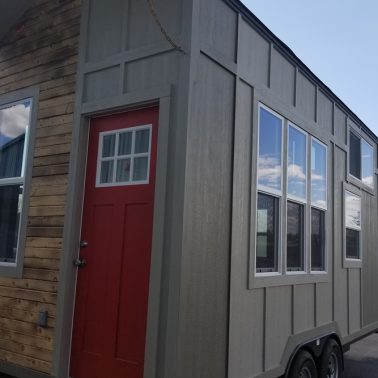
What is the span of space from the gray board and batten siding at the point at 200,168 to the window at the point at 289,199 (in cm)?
18

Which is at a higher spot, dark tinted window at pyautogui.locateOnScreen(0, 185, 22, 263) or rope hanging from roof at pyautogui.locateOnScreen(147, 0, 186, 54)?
rope hanging from roof at pyautogui.locateOnScreen(147, 0, 186, 54)

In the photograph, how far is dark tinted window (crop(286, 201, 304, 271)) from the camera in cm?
527

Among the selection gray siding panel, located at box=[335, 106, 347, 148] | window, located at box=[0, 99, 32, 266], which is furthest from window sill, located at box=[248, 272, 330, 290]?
window, located at box=[0, 99, 32, 266]

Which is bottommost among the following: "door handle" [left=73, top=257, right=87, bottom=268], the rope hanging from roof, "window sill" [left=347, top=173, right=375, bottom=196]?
"door handle" [left=73, top=257, right=87, bottom=268]

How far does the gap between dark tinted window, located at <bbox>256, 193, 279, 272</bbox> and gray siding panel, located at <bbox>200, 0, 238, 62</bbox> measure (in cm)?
143

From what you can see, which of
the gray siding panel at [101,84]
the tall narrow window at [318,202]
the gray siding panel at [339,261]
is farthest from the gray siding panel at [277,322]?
the gray siding panel at [101,84]

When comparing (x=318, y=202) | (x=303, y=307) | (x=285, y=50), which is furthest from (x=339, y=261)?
(x=285, y=50)

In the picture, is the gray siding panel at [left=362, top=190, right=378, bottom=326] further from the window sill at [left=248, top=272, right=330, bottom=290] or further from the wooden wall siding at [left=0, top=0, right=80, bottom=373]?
the wooden wall siding at [left=0, top=0, right=80, bottom=373]

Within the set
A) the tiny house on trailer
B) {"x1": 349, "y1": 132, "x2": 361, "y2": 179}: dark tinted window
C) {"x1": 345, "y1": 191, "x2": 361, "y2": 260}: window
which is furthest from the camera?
{"x1": 349, "y1": 132, "x2": 361, "y2": 179}: dark tinted window

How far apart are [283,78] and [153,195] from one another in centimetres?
234

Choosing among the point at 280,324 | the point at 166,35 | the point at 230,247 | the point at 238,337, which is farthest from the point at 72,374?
the point at 166,35

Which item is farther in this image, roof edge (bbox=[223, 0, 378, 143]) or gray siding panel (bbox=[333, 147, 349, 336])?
gray siding panel (bbox=[333, 147, 349, 336])

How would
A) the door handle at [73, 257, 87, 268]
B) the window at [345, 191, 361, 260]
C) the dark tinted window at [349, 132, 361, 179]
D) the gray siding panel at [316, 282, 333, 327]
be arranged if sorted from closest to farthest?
the door handle at [73, 257, 87, 268] < the gray siding panel at [316, 282, 333, 327] < the window at [345, 191, 361, 260] < the dark tinted window at [349, 132, 361, 179]

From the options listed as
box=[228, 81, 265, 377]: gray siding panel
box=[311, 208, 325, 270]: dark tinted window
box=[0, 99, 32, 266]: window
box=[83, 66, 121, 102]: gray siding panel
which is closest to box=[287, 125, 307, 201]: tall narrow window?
box=[311, 208, 325, 270]: dark tinted window
